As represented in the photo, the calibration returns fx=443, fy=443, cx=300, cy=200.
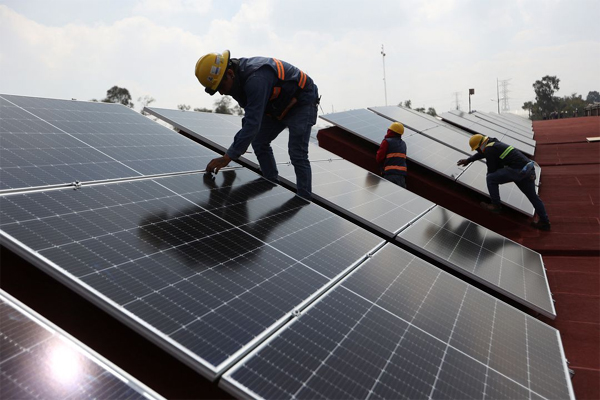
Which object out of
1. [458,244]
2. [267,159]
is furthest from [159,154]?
[458,244]

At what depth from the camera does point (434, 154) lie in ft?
34.2

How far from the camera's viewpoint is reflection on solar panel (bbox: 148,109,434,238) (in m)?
5.96

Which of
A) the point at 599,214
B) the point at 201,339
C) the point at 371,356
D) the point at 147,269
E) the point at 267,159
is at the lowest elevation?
the point at 599,214

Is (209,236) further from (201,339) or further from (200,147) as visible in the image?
(200,147)

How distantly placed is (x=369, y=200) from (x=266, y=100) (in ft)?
7.67

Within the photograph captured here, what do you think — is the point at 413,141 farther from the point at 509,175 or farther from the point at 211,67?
the point at 211,67

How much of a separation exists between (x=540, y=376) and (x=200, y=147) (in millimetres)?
4934

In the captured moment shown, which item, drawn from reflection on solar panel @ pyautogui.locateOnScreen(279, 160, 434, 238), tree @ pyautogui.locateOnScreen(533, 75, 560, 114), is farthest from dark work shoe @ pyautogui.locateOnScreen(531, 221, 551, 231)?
tree @ pyautogui.locateOnScreen(533, 75, 560, 114)

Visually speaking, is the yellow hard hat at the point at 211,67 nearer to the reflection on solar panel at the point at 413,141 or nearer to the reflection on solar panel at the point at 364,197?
the reflection on solar panel at the point at 364,197

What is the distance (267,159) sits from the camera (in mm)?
6230

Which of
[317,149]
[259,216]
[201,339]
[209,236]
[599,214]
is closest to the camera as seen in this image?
[201,339]

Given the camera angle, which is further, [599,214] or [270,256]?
[599,214]

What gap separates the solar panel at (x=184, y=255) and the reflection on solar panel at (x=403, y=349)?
178mm

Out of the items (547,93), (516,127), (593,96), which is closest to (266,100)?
(516,127)
